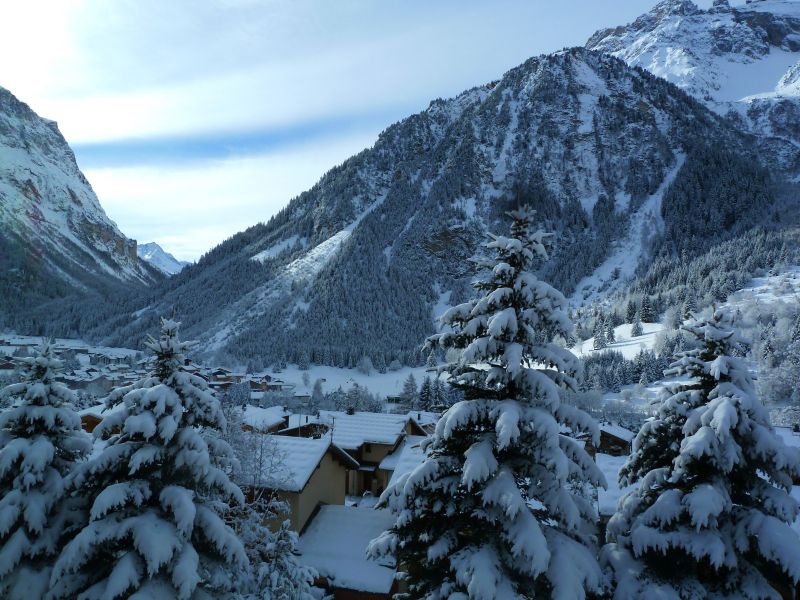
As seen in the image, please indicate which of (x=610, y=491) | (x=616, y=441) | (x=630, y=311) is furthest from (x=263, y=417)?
(x=630, y=311)

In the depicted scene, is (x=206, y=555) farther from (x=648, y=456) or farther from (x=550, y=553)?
(x=648, y=456)

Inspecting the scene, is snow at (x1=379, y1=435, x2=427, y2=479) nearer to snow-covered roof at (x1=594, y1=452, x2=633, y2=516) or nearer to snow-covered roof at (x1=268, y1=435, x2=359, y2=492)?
snow-covered roof at (x1=268, y1=435, x2=359, y2=492)

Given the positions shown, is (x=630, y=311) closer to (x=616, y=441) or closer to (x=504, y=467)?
(x=616, y=441)

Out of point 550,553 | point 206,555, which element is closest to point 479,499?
point 550,553

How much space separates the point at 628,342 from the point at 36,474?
13941cm

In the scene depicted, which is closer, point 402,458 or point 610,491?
point 610,491

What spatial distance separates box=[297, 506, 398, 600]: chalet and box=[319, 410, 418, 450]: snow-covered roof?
1209 centimetres

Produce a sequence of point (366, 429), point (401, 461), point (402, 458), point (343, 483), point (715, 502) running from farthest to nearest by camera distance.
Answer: point (366, 429) < point (343, 483) < point (402, 458) < point (401, 461) < point (715, 502)

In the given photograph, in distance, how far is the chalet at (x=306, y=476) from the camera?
21.2 metres

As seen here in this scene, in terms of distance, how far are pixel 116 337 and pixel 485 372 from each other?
655 feet

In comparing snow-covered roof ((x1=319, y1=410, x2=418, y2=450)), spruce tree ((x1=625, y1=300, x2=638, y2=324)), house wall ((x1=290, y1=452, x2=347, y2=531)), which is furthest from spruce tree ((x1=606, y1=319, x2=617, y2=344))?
house wall ((x1=290, y1=452, x2=347, y2=531))

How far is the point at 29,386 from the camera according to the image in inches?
490

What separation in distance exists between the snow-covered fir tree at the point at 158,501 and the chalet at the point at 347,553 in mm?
7880

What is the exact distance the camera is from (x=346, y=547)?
68.0 ft
